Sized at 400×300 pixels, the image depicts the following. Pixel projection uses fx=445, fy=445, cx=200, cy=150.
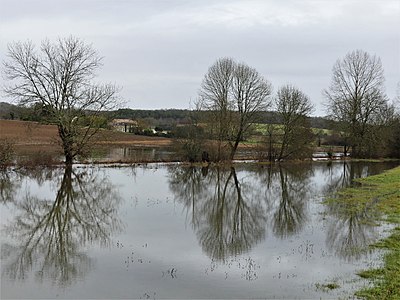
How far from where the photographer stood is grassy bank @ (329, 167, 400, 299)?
7.19 meters

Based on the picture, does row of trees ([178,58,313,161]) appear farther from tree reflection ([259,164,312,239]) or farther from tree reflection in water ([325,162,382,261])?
tree reflection in water ([325,162,382,261])

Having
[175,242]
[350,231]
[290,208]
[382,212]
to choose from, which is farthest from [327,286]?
[290,208]

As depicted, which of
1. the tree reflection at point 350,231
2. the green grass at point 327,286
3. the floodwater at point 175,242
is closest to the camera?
the green grass at point 327,286

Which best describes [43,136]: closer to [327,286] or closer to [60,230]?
[60,230]

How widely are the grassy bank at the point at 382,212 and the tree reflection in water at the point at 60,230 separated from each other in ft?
17.2

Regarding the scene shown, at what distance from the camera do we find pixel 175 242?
1077 cm

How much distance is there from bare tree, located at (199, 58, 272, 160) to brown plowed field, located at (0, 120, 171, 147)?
19.4 ft

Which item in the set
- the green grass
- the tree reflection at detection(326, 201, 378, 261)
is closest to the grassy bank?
the tree reflection at detection(326, 201, 378, 261)

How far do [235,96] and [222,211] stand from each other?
2500 centimetres

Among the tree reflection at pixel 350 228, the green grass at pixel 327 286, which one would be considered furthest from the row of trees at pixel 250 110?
the green grass at pixel 327 286

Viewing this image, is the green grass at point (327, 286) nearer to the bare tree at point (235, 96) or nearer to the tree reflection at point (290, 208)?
the tree reflection at point (290, 208)

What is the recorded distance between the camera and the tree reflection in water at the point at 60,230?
858 centimetres

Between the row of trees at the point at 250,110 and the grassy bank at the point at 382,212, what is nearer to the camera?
the grassy bank at the point at 382,212

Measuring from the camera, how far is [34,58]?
28797 millimetres
